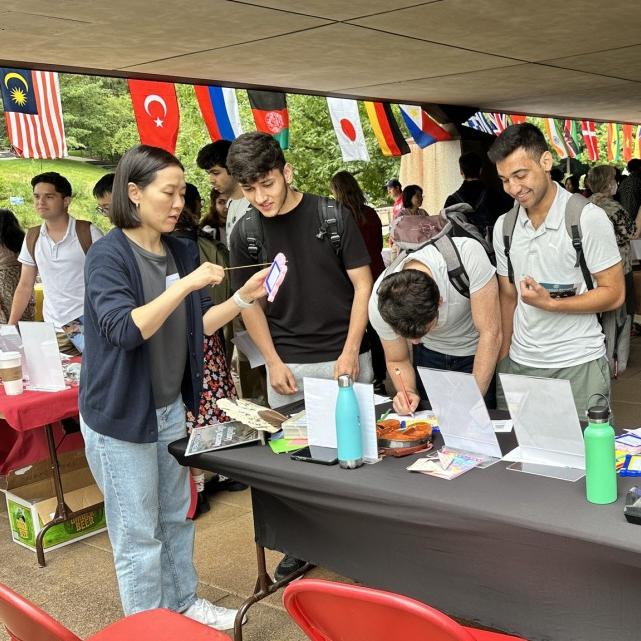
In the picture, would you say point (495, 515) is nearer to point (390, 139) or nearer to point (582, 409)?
point (582, 409)

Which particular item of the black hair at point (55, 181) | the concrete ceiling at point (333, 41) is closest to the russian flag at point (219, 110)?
the concrete ceiling at point (333, 41)

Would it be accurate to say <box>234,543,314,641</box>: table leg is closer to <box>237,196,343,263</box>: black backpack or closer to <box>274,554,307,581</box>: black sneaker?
<box>274,554,307,581</box>: black sneaker

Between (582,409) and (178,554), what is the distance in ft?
4.41

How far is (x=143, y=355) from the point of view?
2.22 meters

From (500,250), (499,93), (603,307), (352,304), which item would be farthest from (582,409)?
(499,93)

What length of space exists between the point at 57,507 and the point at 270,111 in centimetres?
398

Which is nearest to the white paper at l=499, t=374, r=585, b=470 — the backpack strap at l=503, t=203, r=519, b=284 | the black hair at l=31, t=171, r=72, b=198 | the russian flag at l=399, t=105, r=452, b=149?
the backpack strap at l=503, t=203, r=519, b=284

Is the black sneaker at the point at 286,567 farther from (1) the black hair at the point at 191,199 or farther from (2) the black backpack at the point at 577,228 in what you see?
(1) the black hair at the point at 191,199

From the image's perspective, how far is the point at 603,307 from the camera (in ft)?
7.86

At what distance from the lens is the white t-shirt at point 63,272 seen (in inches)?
160

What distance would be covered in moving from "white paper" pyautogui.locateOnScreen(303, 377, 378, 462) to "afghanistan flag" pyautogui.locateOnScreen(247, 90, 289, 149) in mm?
4527

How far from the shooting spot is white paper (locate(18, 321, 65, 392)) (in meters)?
3.34

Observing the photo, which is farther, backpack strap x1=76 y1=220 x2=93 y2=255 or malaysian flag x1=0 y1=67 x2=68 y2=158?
malaysian flag x1=0 y1=67 x2=68 y2=158

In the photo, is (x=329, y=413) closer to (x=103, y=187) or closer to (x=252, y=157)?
(x=252, y=157)
